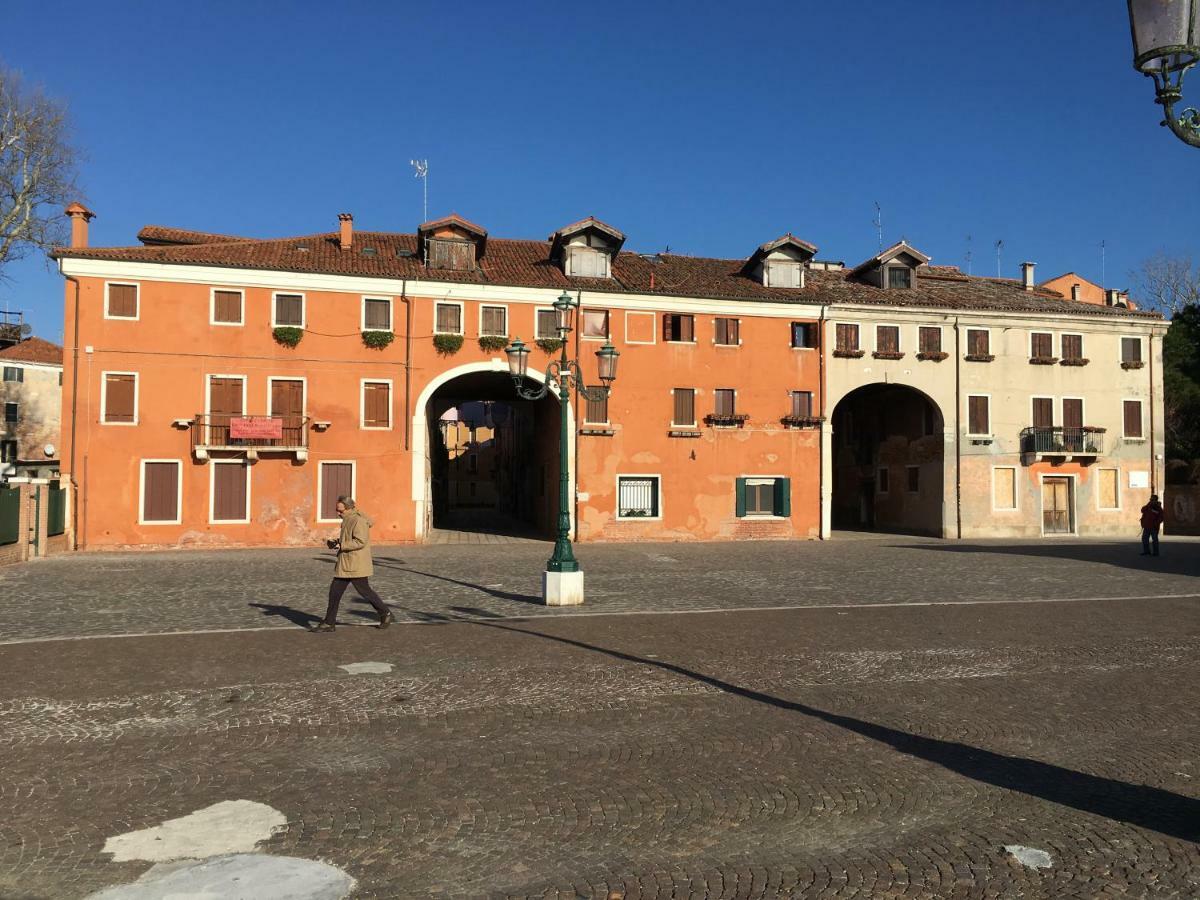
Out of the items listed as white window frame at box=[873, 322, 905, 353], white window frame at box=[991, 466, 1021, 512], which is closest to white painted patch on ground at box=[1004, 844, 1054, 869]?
white window frame at box=[873, 322, 905, 353]

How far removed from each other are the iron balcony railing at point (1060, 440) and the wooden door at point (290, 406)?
26.4 metres

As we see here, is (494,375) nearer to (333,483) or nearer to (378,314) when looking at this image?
(378,314)

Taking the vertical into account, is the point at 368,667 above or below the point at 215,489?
below

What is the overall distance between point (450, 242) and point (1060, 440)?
23949mm

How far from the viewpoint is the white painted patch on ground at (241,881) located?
13.4 feet

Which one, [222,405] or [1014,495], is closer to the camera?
[222,405]

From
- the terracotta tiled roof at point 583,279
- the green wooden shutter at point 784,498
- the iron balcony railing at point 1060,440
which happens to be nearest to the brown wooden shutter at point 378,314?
the terracotta tiled roof at point 583,279

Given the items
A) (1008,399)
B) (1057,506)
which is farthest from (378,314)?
(1057,506)

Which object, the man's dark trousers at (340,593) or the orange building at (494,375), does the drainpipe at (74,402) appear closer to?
the orange building at (494,375)

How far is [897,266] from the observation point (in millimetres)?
35844

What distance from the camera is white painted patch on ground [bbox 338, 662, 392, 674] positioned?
361 inches

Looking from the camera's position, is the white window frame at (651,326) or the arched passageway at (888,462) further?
the arched passageway at (888,462)

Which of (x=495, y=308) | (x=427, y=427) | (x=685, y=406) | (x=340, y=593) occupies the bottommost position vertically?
(x=340, y=593)

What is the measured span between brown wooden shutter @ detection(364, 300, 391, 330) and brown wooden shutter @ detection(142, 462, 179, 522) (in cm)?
749
